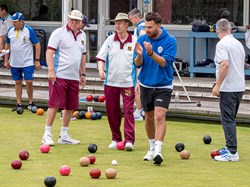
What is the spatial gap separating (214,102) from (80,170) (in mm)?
7853

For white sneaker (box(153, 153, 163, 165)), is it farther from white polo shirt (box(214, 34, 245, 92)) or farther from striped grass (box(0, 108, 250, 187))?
white polo shirt (box(214, 34, 245, 92))

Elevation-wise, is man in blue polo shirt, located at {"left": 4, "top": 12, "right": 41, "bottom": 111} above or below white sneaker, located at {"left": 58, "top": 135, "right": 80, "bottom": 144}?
above

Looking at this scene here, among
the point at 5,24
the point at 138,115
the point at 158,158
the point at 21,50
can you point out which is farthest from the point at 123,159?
the point at 5,24

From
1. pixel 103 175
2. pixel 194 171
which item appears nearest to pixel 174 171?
pixel 194 171

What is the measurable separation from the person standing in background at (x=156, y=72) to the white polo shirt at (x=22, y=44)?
222 inches

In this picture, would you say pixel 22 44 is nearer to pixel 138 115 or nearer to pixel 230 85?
pixel 138 115

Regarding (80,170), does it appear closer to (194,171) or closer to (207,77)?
(194,171)

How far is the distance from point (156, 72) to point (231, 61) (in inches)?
38.2

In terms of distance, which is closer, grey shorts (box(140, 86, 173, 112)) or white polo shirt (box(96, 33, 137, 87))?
grey shorts (box(140, 86, 173, 112))

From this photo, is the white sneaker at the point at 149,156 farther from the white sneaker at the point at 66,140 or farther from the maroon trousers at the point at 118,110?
the white sneaker at the point at 66,140

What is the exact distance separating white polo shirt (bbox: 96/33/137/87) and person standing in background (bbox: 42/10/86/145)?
510mm

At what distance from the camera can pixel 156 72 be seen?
11562 mm

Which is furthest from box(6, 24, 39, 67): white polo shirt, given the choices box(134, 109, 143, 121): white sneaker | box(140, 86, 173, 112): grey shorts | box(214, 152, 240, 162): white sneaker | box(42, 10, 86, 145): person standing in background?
box(214, 152, 240, 162): white sneaker

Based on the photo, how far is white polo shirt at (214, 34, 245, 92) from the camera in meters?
11.6
